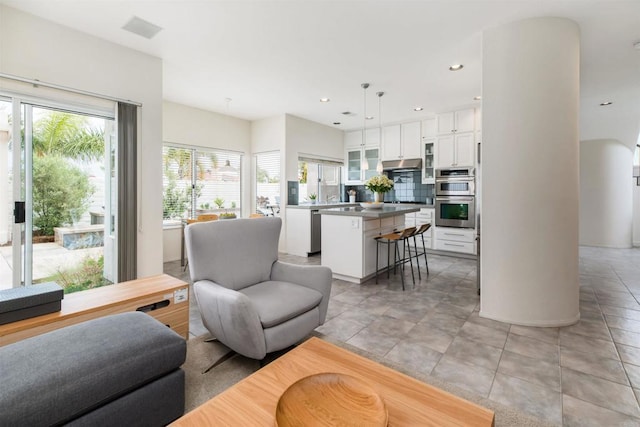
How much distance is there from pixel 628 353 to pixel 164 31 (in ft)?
15.9

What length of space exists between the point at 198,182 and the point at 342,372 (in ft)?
16.6

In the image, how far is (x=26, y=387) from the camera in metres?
1.12

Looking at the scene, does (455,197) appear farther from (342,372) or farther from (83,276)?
(83,276)

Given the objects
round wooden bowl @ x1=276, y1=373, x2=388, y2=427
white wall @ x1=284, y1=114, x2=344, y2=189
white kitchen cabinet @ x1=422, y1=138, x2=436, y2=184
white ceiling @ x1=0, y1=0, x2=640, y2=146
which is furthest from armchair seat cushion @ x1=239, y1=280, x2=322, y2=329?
white kitchen cabinet @ x1=422, y1=138, x2=436, y2=184

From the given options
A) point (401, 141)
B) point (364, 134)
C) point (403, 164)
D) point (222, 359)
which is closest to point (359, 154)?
point (364, 134)

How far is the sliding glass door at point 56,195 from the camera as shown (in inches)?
107

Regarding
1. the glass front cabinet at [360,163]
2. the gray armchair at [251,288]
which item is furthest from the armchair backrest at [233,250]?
the glass front cabinet at [360,163]

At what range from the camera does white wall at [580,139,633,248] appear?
6.52m

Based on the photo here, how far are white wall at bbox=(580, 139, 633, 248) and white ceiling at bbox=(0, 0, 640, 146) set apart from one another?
77.6 inches

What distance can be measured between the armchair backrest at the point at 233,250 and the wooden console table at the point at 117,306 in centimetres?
26

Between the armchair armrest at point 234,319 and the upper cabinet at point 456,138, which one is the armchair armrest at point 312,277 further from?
the upper cabinet at point 456,138

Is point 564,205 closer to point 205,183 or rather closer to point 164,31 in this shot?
point 164,31

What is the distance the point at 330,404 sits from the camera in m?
1.12

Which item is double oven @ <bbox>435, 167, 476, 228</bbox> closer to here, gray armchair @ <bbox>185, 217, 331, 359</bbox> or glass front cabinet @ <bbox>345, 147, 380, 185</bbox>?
glass front cabinet @ <bbox>345, 147, 380, 185</bbox>
